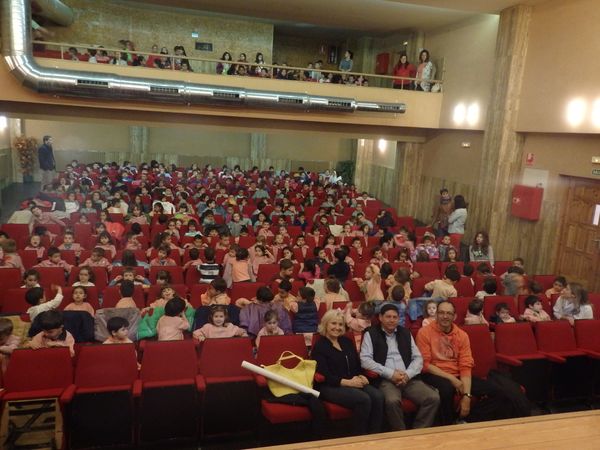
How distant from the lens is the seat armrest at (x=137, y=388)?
3.44m

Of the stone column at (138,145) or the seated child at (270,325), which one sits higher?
the stone column at (138,145)

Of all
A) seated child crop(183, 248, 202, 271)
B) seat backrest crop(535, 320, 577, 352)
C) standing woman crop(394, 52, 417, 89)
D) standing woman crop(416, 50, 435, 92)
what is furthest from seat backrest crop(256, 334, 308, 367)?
standing woman crop(394, 52, 417, 89)

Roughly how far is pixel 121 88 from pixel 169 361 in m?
7.83

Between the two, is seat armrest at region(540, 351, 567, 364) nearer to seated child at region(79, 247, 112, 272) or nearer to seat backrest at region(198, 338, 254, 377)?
seat backrest at region(198, 338, 254, 377)

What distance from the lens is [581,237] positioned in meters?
8.27

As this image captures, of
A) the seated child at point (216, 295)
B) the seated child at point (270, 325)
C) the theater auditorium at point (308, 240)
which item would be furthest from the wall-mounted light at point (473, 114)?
the seated child at point (270, 325)

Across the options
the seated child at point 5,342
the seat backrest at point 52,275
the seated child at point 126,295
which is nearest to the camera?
the seated child at point 5,342

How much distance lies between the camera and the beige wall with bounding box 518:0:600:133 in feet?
25.6

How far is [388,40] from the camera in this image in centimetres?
1612

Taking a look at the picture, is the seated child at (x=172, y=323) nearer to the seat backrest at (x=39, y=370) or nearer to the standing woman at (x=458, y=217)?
the seat backrest at (x=39, y=370)

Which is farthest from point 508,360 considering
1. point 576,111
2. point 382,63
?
point 382,63

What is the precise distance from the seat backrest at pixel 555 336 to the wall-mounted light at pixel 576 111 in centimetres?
462

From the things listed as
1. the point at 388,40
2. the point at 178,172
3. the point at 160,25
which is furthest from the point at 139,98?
the point at 388,40

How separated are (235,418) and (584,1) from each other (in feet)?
28.3
